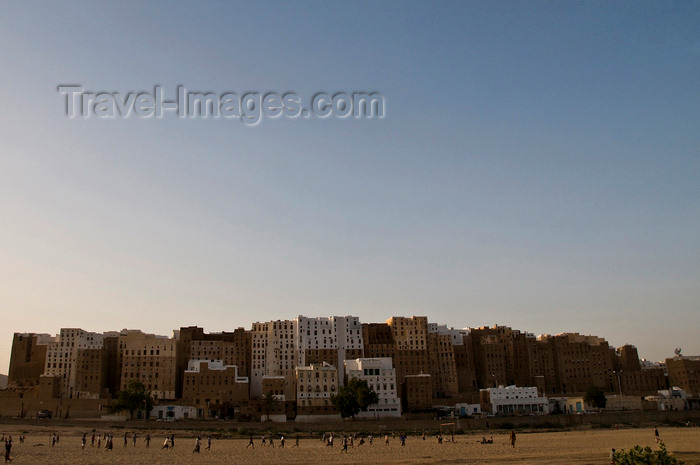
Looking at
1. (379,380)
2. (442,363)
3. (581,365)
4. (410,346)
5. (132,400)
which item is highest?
(410,346)

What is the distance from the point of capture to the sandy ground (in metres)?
53.8

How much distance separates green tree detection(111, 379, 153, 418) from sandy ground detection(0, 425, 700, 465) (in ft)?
38.4

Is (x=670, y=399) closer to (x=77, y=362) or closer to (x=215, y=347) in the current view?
(x=215, y=347)

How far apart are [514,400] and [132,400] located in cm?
5413

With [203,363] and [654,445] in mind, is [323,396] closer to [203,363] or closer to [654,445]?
[203,363]

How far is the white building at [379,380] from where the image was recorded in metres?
98.9

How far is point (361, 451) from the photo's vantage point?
202ft

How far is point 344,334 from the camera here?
115 metres

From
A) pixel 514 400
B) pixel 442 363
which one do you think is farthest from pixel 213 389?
pixel 514 400

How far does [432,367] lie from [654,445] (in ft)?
168

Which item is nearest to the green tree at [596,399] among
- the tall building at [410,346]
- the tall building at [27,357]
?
the tall building at [410,346]

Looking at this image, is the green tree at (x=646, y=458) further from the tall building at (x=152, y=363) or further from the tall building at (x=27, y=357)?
the tall building at (x=27, y=357)

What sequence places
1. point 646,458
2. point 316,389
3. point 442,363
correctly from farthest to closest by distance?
1. point 442,363
2. point 316,389
3. point 646,458

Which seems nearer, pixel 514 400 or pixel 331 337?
pixel 514 400
